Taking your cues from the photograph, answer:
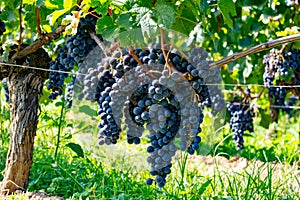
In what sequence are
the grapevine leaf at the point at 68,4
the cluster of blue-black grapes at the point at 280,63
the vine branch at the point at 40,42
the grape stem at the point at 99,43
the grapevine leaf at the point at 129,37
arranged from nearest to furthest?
the grapevine leaf at the point at 68,4
the grapevine leaf at the point at 129,37
the grape stem at the point at 99,43
the vine branch at the point at 40,42
the cluster of blue-black grapes at the point at 280,63

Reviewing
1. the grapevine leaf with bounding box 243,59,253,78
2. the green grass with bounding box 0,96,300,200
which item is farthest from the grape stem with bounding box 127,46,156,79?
the grapevine leaf with bounding box 243,59,253,78

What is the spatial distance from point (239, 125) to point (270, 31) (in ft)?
2.49

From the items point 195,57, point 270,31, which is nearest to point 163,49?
point 195,57

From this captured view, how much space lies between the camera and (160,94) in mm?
1934

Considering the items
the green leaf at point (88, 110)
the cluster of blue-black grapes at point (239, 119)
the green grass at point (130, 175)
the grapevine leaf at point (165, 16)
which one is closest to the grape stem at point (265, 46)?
the grapevine leaf at point (165, 16)

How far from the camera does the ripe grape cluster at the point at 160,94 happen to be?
1.96m

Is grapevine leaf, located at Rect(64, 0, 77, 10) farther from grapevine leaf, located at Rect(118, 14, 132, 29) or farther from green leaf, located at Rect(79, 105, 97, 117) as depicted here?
green leaf, located at Rect(79, 105, 97, 117)

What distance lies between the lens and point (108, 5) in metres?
2.04

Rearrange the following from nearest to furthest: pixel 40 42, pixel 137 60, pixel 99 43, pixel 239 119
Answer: pixel 137 60, pixel 99 43, pixel 40 42, pixel 239 119

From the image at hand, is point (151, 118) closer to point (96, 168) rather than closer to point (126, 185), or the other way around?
point (126, 185)

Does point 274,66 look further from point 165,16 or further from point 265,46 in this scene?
point 165,16

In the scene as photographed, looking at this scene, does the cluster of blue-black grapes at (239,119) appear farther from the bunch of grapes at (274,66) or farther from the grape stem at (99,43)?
the grape stem at (99,43)

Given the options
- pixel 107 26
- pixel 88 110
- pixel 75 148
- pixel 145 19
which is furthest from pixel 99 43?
pixel 75 148

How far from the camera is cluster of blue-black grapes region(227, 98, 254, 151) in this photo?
4.07 meters
